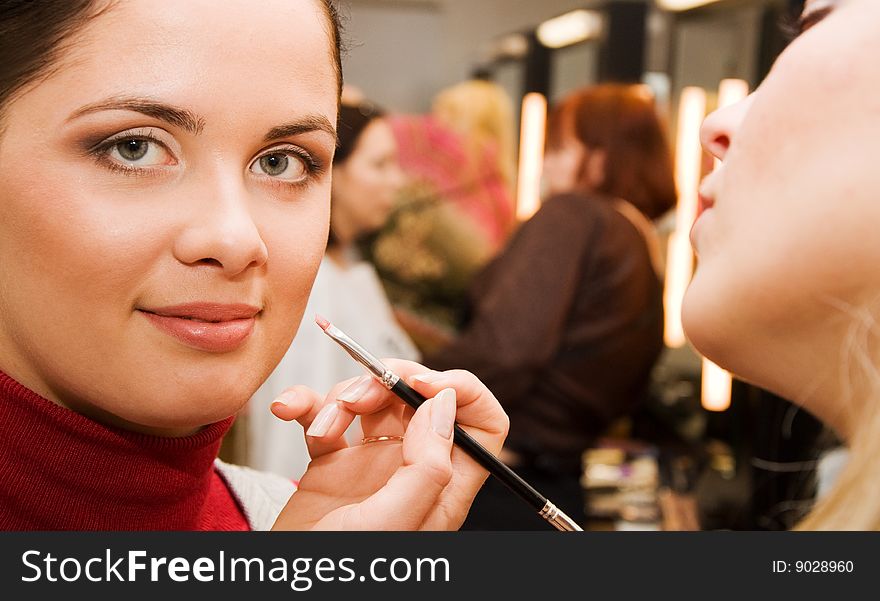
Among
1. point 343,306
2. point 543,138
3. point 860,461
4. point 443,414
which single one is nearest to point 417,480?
point 443,414

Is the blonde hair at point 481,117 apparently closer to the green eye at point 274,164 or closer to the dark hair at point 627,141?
the dark hair at point 627,141

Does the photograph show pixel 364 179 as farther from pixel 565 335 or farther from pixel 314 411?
pixel 314 411

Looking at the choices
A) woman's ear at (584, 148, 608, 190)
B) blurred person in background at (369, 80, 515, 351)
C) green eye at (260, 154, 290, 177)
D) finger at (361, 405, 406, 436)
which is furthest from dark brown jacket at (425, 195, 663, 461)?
green eye at (260, 154, 290, 177)

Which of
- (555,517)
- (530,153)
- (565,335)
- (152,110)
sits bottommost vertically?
(565,335)

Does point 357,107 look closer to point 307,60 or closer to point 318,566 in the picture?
point 307,60

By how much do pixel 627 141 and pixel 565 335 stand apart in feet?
1.64

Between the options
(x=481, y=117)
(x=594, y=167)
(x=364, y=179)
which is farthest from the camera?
(x=481, y=117)

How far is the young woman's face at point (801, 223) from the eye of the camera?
61 centimetres

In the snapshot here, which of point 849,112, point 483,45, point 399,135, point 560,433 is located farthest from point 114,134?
point 483,45

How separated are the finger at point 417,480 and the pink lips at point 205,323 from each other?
0.14 metres

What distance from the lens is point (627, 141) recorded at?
2.04 meters

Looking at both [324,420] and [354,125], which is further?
[354,125]

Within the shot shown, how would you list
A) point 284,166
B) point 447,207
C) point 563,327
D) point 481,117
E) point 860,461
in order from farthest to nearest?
1. point 481,117
2. point 447,207
3. point 563,327
4. point 284,166
5. point 860,461

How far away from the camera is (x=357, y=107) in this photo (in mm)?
2162
